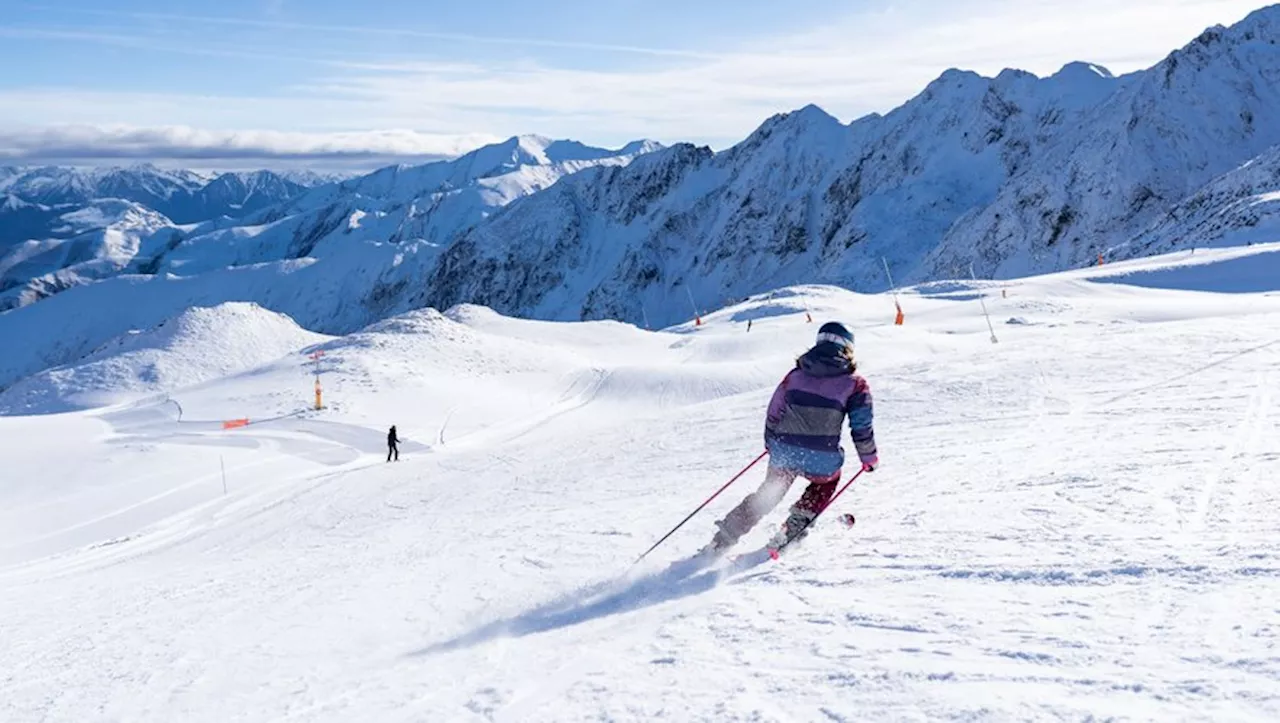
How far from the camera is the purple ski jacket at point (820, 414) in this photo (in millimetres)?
8250

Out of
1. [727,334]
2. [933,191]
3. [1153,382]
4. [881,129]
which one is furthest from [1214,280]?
[881,129]

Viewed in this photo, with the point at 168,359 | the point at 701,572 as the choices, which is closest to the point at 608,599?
the point at 701,572

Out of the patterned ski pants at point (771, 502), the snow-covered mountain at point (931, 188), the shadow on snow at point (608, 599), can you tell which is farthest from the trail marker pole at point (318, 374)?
the snow-covered mountain at point (931, 188)

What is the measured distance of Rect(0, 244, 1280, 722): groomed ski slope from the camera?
5301 mm

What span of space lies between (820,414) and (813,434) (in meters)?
0.19

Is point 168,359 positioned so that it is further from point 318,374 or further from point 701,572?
point 701,572

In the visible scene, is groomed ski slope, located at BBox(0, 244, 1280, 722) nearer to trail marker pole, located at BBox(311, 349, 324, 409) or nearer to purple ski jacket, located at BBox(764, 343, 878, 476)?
purple ski jacket, located at BBox(764, 343, 878, 476)

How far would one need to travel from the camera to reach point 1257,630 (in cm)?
512

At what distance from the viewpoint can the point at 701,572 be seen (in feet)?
26.1

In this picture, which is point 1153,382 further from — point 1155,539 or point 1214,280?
point 1214,280

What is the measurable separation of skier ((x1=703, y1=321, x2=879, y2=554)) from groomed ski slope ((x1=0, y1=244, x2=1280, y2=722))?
0.47 m

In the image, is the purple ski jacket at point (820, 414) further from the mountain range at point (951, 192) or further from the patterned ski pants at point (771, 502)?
the mountain range at point (951, 192)

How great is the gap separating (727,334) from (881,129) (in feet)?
415

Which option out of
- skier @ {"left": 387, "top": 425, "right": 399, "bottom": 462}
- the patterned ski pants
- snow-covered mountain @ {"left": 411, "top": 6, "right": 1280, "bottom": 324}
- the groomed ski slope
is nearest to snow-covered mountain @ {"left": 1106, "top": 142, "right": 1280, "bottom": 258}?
snow-covered mountain @ {"left": 411, "top": 6, "right": 1280, "bottom": 324}
